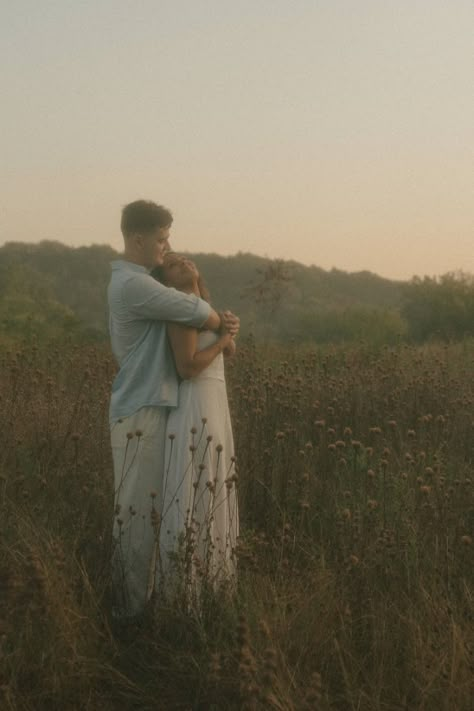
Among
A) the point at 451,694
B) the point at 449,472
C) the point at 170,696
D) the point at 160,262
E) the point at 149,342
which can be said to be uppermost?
the point at 160,262

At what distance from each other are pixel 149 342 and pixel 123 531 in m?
0.92

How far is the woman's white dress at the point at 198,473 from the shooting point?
14.1 feet

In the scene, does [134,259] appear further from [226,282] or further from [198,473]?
[226,282]

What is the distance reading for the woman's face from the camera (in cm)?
445

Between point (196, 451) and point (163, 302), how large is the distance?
0.75 m

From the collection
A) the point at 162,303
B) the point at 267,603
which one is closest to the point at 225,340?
the point at 162,303

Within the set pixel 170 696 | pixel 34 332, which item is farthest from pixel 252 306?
pixel 170 696

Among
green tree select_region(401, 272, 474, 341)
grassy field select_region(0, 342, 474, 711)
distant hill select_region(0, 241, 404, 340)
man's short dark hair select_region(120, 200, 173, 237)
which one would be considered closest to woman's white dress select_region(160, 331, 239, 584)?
grassy field select_region(0, 342, 474, 711)

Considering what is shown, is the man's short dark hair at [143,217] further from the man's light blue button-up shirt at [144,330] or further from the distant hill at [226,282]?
the distant hill at [226,282]

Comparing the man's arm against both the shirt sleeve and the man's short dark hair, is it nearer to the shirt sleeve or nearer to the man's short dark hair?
the shirt sleeve

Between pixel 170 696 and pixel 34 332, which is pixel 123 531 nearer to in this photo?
pixel 170 696

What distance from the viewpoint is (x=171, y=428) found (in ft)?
14.3

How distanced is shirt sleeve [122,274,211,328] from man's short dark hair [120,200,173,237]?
0.82 feet

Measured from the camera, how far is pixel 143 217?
432cm
